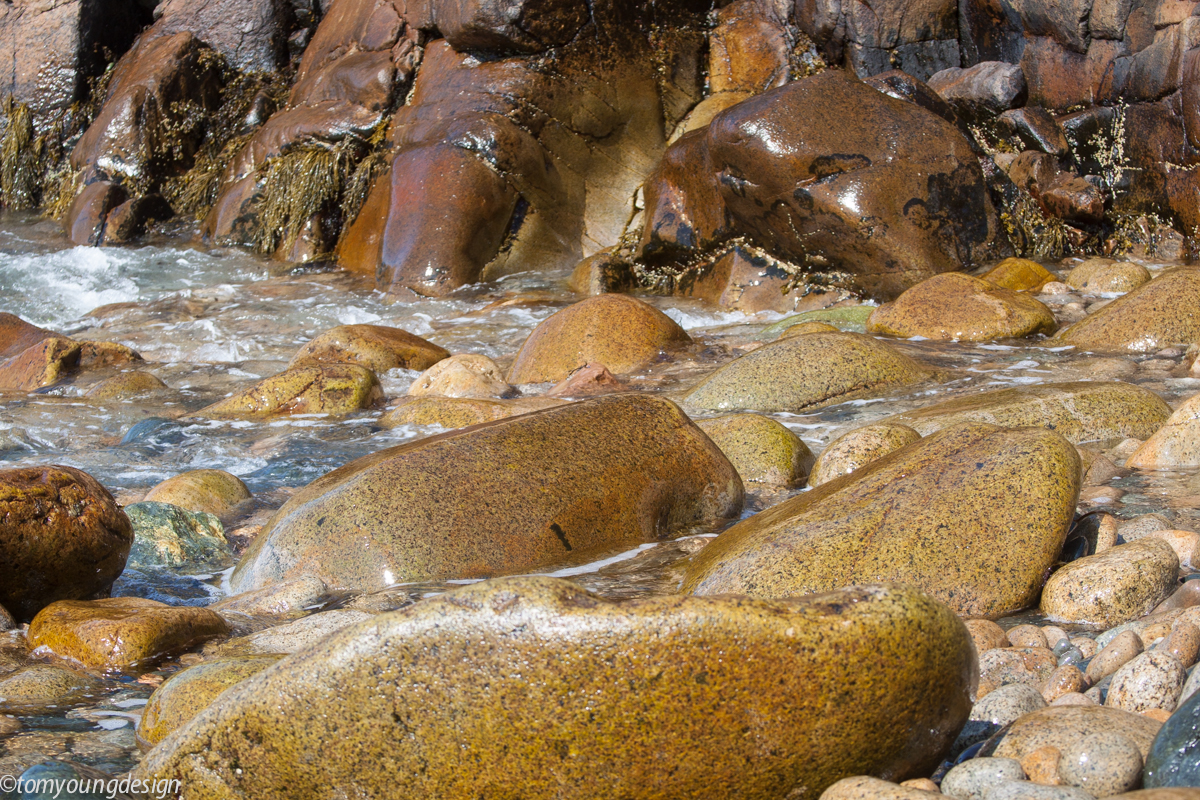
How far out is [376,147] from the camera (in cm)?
1220

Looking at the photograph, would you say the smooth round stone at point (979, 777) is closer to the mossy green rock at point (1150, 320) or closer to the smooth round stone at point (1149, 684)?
the smooth round stone at point (1149, 684)

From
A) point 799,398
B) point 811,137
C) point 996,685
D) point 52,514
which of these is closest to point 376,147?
point 811,137

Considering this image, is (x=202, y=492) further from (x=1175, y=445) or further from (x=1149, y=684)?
(x=1175, y=445)

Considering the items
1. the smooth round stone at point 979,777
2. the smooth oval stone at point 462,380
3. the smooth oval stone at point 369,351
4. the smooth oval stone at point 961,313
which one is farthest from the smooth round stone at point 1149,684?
the smooth oval stone at point 369,351

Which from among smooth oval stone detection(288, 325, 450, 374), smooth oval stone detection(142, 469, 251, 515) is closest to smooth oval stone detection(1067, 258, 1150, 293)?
smooth oval stone detection(288, 325, 450, 374)

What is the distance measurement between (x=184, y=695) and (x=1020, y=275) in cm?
750

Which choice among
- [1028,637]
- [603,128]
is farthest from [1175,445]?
[603,128]

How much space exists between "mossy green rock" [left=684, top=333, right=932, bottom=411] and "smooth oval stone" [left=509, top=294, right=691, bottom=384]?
1.15m

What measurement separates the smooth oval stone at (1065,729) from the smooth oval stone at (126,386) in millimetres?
6850

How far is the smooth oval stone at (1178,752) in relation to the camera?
1.74 m

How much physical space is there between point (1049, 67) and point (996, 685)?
950cm

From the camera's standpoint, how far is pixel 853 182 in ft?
27.6

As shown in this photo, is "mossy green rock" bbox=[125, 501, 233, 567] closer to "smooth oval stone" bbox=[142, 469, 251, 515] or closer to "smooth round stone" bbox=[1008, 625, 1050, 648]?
"smooth oval stone" bbox=[142, 469, 251, 515]

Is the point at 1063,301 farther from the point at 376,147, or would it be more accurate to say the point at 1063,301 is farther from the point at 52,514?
the point at 376,147
